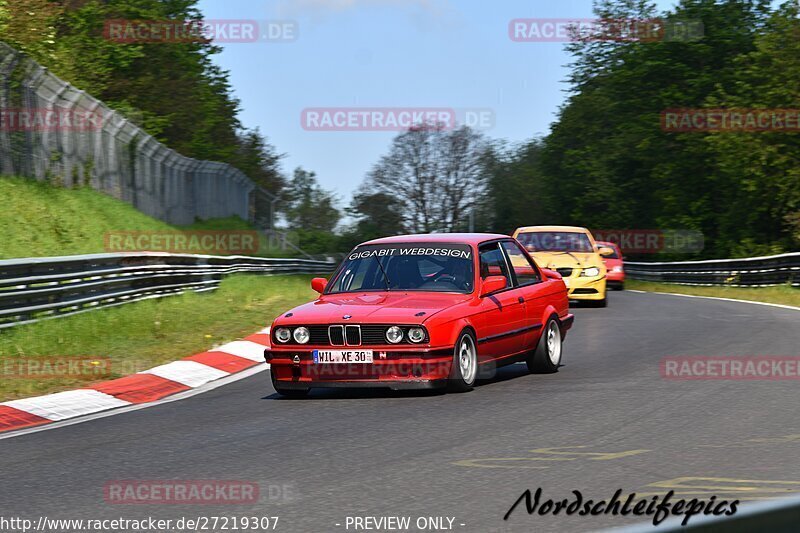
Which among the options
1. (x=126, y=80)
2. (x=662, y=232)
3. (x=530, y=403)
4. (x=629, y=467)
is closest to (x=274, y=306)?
(x=530, y=403)

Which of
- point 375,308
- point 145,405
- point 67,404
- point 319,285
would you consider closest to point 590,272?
point 319,285

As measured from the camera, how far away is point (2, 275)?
45.6 feet

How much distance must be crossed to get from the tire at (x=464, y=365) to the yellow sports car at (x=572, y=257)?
1143 cm

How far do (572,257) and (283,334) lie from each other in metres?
12.8

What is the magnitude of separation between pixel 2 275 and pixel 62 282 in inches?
76.6

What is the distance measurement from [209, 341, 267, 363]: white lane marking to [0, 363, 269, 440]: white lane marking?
506 mm

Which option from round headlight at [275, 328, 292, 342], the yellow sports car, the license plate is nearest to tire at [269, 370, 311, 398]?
round headlight at [275, 328, 292, 342]

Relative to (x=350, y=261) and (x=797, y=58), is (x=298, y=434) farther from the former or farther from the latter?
(x=797, y=58)

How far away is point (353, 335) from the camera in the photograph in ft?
32.8

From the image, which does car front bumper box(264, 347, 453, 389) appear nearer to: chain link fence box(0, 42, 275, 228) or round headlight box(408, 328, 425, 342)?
round headlight box(408, 328, 425, 342)

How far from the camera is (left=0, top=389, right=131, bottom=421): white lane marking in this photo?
959cm

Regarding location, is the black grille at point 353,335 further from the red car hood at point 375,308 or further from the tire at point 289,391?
the tire at point 289,391

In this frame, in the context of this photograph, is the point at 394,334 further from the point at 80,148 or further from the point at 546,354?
the point at 80,148

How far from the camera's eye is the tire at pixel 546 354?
1170 cm
